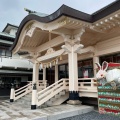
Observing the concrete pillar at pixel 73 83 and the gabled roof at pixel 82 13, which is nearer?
the gabled roof at pixel 82 13

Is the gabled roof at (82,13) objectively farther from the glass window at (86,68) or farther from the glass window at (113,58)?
the glass window at (86,68)

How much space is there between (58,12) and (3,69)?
10.7 m

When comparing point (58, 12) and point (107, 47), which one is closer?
point (58, 12)

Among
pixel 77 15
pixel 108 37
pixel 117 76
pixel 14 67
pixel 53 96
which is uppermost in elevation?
pixel 77 15

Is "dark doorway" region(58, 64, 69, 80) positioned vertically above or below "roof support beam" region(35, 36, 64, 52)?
below

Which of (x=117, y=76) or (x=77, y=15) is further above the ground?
(x=77, y=15)

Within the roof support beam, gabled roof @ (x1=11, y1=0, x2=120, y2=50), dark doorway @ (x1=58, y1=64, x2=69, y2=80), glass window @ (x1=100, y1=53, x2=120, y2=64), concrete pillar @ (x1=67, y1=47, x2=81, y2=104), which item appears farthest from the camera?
dark doorway @ (x1=58, y1=64, x2=69, y2=80)

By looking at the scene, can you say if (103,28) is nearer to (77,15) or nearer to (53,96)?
(77,15)

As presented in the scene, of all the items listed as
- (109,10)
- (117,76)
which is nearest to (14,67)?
(109,10)

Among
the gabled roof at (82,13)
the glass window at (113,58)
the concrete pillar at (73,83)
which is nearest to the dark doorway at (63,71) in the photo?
the glass window at (113,58)

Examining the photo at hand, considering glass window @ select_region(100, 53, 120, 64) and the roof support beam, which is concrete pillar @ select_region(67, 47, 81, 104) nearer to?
the roof support beam

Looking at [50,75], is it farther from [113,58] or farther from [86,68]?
[113,58]

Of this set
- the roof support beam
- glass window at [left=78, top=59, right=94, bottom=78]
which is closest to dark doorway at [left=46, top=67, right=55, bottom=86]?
the roof support beam

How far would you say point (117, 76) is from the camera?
371cm
